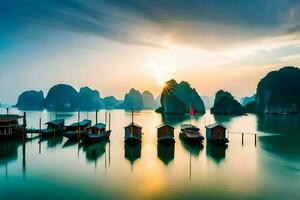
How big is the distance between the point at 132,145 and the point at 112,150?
5.33 metres

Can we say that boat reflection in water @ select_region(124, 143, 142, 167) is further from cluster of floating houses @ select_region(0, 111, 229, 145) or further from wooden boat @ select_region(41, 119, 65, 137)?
wooden boat @ select_region(41, 119, 65, 137)

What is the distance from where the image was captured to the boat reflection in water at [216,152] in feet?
139

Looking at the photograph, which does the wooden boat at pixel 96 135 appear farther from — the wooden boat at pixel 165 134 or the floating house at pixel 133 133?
the wooden boat at pixel 165 134

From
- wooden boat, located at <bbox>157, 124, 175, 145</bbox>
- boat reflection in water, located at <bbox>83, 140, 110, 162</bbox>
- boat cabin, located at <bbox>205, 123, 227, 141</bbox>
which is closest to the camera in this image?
boat reflection in water, located at <bbox>83, 140, 110, 162</bbox>

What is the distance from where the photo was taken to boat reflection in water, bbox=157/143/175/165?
41406mm

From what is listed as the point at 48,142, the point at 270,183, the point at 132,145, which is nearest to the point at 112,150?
the point at 132,145

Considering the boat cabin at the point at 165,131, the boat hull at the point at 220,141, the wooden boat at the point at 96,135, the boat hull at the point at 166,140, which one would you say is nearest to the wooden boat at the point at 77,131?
the wooden boat at the point at 96,135

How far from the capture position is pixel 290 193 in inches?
1035

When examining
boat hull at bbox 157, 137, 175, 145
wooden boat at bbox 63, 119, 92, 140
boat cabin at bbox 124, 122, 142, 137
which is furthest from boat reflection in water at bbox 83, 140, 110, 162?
boat hull at bbox 157, 137, 175, 145

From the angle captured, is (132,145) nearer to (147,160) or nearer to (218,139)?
(147,160)

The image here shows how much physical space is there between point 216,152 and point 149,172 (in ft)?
56.9

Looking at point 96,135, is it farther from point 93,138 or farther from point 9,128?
point 9,128

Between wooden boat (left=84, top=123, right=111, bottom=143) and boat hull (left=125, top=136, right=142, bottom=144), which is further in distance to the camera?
wooden boat (left=84, top=123, right=111, bottom=143)

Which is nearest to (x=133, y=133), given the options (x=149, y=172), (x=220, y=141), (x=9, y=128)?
(x=220, y=141)
